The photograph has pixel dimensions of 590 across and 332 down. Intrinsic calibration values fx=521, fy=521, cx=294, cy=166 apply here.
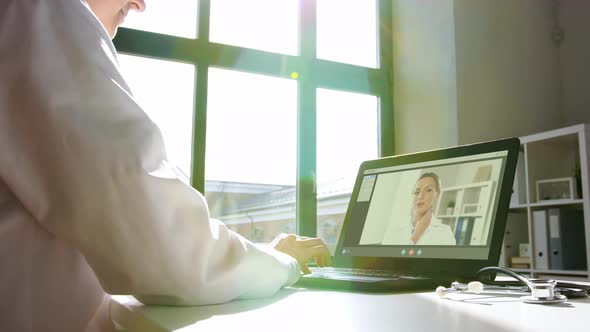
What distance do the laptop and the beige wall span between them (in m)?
1.81

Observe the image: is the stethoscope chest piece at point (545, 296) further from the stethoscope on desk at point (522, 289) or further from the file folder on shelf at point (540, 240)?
the file folder on shelf at point (540, 240)

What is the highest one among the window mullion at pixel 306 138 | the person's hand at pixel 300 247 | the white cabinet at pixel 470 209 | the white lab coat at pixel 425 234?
the window mullion at pixel 306 138

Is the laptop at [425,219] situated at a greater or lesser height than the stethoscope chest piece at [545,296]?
greater

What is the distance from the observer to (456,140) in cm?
291

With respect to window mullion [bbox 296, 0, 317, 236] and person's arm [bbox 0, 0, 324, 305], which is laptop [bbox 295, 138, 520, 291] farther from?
window mullion [bbox 296, 0, 317, 236]

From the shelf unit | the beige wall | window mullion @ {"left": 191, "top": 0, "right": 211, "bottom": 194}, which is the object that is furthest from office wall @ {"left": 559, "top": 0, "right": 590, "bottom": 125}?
window mullion @ {"left": 191, "top": 0, "right": 211, "bottom": 194}

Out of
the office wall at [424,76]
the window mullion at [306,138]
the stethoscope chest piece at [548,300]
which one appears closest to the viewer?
the stethoscope chest piece at [548,300]

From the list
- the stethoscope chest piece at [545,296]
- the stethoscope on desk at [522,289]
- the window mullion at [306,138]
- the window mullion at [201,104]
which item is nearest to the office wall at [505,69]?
the window mullion at [306,138]

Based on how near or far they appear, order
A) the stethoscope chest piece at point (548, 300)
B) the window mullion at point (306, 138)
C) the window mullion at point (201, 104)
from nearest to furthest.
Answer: the stethoscope chest piece at point (548, 300)
the window mullion at point (201, 104)
the window mullion at point (306, 138)

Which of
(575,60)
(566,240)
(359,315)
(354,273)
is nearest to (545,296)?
(359,315)

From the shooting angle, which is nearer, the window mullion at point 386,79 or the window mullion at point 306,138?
the window mullion at point 306,138

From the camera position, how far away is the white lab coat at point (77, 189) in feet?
1.72

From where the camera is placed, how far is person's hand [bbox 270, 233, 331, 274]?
1.03 m

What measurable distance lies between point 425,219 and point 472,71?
86.0 inches
